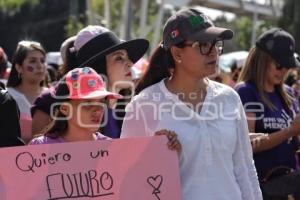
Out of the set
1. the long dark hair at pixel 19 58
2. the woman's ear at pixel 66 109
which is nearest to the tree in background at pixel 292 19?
the long dark hair at pixel 19 58

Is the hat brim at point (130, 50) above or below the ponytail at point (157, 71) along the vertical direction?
below

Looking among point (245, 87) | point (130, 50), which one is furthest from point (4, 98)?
point (245, 87)

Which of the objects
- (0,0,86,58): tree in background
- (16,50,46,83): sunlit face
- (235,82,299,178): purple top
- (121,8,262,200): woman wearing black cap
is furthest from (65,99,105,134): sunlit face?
(0,0,86,58): tree in background

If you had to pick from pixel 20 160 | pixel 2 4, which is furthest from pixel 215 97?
pixel 2 4

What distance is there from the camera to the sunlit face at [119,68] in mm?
4078

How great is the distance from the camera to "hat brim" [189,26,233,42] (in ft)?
10.6

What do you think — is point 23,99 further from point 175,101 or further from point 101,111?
point 175,101

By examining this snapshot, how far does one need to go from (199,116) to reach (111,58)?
100cm

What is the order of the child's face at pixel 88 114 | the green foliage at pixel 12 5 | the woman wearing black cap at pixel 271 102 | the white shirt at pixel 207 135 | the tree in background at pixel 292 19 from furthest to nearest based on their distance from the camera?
the green foliage at pixel 12 5 → the tree in background at pixel 292 19 → the woman wearing black cap at pixel 271 102 → the child's face at pixel 88 114 → the white shirt at pixel 207 135

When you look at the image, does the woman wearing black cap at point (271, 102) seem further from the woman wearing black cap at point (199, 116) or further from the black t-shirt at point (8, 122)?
the black t-shirt at point (8, 122)

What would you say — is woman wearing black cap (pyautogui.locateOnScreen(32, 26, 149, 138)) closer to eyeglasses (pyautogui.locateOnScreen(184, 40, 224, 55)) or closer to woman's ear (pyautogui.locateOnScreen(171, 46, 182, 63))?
woman's ear (pyautogui.locateOnScreen(171, 46, 182, 63))

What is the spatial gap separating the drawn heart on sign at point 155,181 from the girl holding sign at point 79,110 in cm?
36

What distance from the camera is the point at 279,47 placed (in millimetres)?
4555

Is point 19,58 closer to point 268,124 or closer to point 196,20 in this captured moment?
point 268,124
